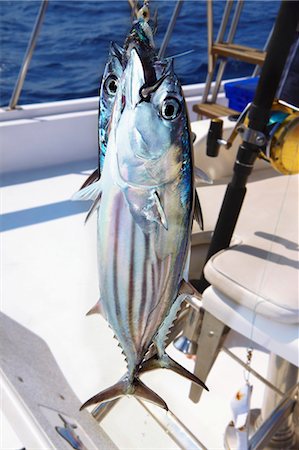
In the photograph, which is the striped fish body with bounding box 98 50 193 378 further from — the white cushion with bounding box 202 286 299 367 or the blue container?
the blue container

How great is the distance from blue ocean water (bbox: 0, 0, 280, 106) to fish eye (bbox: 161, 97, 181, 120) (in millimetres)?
3387

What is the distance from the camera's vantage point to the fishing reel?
1013 mm

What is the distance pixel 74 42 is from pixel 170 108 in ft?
16.9

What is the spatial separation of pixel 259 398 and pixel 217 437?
8.4 inches

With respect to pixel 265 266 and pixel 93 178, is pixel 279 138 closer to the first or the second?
pixel 265 266

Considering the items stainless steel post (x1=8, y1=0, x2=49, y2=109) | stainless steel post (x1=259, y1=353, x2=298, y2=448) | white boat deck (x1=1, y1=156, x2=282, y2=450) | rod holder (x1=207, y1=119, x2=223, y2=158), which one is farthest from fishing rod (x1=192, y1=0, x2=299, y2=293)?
stainless steel post (x1=8, y1=0, x2=49, y2=109)

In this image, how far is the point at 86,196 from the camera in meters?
0.41

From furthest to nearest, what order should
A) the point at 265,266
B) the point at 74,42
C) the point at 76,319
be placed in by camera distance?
the point at 74,42 < the point at 76,319 < the point at 265,266

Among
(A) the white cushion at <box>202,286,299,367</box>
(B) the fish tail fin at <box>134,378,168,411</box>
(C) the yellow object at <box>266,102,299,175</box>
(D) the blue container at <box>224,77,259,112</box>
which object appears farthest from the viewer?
(D) the blue container at <box>224,77,259,112</box>

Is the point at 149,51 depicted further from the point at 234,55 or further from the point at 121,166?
the point at 234,55

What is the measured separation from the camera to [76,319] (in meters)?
1.80

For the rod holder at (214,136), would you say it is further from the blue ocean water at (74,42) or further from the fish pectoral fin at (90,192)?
the blue ocean water at (74,42)

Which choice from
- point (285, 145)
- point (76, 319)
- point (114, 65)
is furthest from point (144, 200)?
point (76, 319)

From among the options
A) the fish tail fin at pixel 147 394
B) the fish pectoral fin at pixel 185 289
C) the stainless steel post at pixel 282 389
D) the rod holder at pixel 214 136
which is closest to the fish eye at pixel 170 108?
the fish pectoral fin at pixel 185 289
